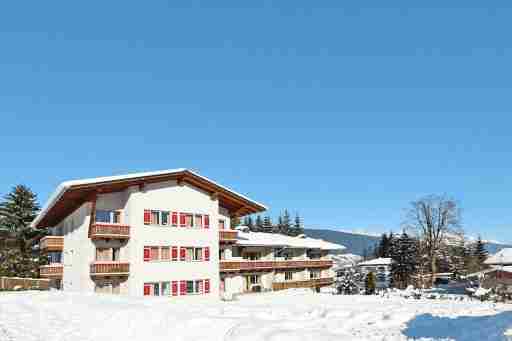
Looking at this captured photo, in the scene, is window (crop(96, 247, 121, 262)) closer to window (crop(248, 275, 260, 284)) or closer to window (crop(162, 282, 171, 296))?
window (crop(162, 282, 171, 296))

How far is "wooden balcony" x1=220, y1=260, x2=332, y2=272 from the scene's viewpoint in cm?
4644

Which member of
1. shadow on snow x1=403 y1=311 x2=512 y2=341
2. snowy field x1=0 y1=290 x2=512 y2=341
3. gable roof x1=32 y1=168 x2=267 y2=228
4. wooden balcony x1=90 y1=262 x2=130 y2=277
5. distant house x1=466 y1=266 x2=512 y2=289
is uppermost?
gable roof x1=32 y1=168 x2=267 y2=228

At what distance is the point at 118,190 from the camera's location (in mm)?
40250

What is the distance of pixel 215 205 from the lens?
45.5 metres

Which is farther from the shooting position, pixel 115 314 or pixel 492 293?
pixel 492 293

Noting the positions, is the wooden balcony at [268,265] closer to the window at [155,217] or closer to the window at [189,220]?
the window at [189,220]

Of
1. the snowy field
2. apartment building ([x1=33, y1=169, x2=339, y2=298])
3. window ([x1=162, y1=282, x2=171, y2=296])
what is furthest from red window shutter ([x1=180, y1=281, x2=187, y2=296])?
the snowy field

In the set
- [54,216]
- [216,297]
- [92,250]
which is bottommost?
[216,297]

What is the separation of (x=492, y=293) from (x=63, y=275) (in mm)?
34594

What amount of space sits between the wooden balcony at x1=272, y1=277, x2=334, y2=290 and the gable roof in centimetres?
976

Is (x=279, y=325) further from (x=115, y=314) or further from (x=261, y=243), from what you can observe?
(x=261, y=243)

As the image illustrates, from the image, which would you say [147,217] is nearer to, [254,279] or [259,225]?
[254,279]

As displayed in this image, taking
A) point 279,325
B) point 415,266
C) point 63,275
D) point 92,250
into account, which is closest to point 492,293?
point 279,325

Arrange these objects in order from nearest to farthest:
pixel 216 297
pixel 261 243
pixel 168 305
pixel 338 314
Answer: pixel 338 314 < pixel 168 305 < pixel 216 297 < pixel 261 243
